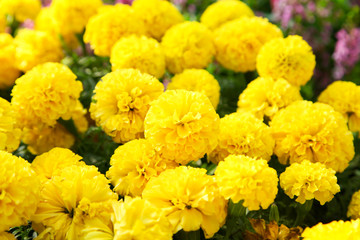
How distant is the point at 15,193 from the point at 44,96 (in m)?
0.43

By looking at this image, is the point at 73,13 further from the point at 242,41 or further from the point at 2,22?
the point at 242,41

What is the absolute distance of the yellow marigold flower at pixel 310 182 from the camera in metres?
1.02

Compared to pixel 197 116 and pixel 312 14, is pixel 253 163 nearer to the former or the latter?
pixel 197 116

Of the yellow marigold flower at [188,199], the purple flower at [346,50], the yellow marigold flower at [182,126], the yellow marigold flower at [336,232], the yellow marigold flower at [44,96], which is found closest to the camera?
the yellow marigold flower at [336,232]

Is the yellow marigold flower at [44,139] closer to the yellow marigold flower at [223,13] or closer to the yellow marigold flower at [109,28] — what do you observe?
the yellow marigold flower at [109,28]

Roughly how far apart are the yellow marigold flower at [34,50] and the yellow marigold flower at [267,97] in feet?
2.54

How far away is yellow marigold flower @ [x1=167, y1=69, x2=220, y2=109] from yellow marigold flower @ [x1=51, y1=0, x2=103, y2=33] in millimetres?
570

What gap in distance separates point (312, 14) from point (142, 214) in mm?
2117

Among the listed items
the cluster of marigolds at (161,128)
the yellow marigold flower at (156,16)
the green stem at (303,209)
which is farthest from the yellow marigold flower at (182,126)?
the yellow marigold flower at (156,16)

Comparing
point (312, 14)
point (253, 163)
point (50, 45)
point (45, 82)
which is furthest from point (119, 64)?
point (312, 14)

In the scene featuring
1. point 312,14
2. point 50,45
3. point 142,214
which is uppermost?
point 142,214

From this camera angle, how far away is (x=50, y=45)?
5.54 ft

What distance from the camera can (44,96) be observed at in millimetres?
1260

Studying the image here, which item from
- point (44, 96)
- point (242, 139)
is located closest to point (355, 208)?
point (242, 139)
